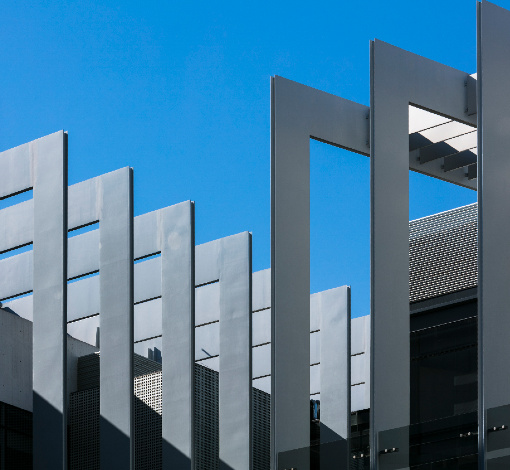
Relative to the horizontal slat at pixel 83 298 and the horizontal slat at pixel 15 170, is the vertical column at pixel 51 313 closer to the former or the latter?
the horizontal slat at pixel 15 170

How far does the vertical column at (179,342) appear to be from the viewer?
2308 centimetres

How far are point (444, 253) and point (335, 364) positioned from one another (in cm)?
387

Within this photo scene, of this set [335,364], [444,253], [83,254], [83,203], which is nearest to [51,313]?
[83,203]

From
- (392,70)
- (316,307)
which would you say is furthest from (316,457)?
(316,307)

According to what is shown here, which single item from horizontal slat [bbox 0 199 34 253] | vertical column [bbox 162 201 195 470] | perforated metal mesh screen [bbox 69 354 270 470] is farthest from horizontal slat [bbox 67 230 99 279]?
vertical column [bbox 162 201 195 470]

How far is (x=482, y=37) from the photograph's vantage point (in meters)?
17.5

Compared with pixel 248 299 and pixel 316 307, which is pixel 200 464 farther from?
pixel 316 307

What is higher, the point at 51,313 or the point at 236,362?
the point at 236,362

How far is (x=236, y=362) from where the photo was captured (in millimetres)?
25203

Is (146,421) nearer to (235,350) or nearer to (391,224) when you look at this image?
(235,350)

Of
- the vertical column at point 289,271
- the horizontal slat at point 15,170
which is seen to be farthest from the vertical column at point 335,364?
the horizontal slat at point 15,170

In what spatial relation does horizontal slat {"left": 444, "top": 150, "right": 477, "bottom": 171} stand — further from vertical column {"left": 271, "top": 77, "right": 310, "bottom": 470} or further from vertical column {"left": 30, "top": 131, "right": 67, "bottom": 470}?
vertical column {"left": 30, "top": 131, "right": 67, "bottom": 470}

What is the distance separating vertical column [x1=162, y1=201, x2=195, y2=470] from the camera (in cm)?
2308

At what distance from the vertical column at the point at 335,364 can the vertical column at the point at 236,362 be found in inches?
67.9
